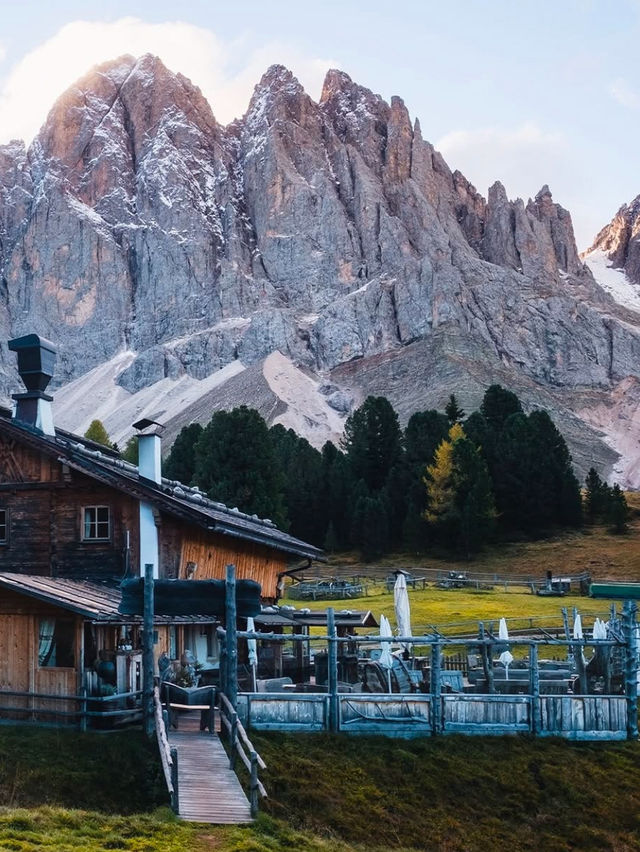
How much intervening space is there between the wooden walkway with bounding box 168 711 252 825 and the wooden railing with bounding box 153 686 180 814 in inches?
7.4

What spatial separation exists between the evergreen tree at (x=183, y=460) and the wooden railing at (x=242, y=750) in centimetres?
7102

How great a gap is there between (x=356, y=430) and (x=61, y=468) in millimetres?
74009

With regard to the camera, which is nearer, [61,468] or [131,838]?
[131,838]

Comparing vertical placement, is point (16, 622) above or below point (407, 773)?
above

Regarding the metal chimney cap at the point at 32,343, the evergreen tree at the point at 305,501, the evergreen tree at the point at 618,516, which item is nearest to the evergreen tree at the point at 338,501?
the evergreen tree at the point at 305,501

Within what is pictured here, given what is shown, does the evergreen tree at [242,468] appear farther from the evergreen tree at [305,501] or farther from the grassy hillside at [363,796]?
the grassy hillside at [363,796]

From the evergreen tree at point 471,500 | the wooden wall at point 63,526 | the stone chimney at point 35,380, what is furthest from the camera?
the evergreen tree at point 471,500

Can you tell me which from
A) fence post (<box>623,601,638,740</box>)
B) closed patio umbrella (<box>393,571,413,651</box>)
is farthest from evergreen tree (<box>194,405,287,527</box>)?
fence post (<box>623,601,638,740</box>)

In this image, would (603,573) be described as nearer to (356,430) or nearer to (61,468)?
(356,430)

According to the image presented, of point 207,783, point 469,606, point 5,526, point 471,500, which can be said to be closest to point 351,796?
point 207,783

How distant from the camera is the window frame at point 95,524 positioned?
26953 millimetres

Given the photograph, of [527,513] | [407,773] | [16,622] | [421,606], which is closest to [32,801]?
[16,622]

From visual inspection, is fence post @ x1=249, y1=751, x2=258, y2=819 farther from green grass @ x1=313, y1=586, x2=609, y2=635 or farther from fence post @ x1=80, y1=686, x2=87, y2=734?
green grass @ x1=313, y1=586, x2=609, y2=635

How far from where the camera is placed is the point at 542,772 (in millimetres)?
20531
